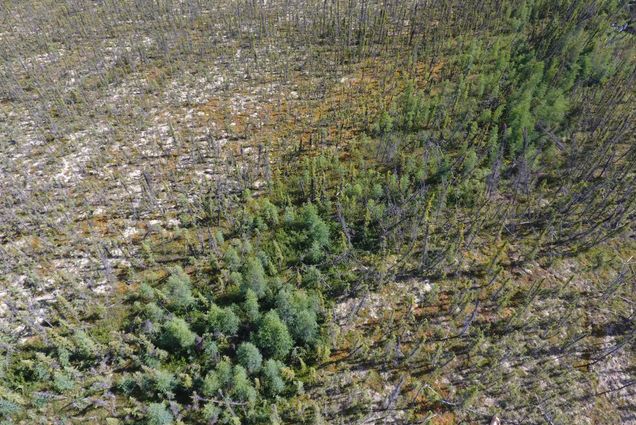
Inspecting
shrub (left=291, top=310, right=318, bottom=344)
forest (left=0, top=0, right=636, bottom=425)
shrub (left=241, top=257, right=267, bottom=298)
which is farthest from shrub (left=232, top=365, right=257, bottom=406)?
shrub (left=241, top=257, right=267, bottom=298)

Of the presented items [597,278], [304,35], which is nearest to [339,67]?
[304,35]

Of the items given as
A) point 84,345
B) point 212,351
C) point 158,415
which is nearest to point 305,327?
point 212,351

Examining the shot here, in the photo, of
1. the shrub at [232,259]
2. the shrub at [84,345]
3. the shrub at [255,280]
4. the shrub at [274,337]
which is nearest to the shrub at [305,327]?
the shrub at [274,337]

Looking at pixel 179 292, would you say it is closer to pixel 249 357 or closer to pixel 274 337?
pixel 249 357

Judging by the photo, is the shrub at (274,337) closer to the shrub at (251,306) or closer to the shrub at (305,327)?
the shrub at (305,327)

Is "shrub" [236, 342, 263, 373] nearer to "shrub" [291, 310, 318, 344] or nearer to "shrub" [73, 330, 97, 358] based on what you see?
"shrub" [291, 310, 318, 344]
